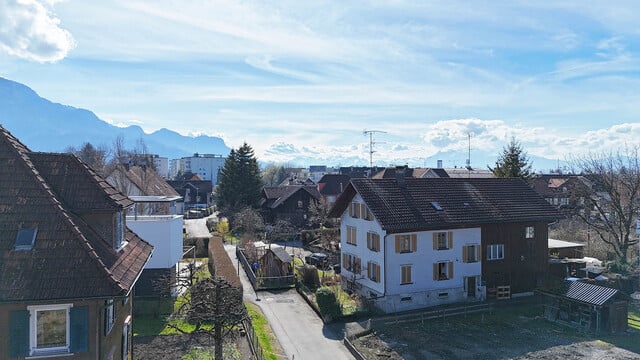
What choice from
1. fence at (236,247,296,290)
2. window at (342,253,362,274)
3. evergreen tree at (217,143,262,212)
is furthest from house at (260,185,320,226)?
window at (342,253,362,274)

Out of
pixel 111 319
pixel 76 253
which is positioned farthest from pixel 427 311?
pixel 76 253

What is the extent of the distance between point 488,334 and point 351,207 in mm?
14543

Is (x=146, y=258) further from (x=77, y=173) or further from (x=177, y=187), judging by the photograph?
(x=177, y=187)

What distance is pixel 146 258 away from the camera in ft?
65.5

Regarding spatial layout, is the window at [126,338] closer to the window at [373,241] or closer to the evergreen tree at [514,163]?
the window at [373,241]

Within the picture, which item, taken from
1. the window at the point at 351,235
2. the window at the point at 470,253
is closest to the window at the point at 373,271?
the window at the point at 351,235

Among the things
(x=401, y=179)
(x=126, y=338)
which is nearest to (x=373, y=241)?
(x=401, y=179)

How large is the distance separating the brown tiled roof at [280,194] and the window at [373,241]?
3763cm

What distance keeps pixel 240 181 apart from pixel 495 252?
5119 cm

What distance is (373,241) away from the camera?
115 ft

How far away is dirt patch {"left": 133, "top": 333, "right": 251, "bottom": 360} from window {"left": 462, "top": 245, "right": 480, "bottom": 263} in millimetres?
17860

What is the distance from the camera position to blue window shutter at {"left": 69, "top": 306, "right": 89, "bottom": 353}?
1432 centimetres

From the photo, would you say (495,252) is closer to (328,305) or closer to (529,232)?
(529,232)

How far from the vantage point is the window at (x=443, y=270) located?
34.9m
